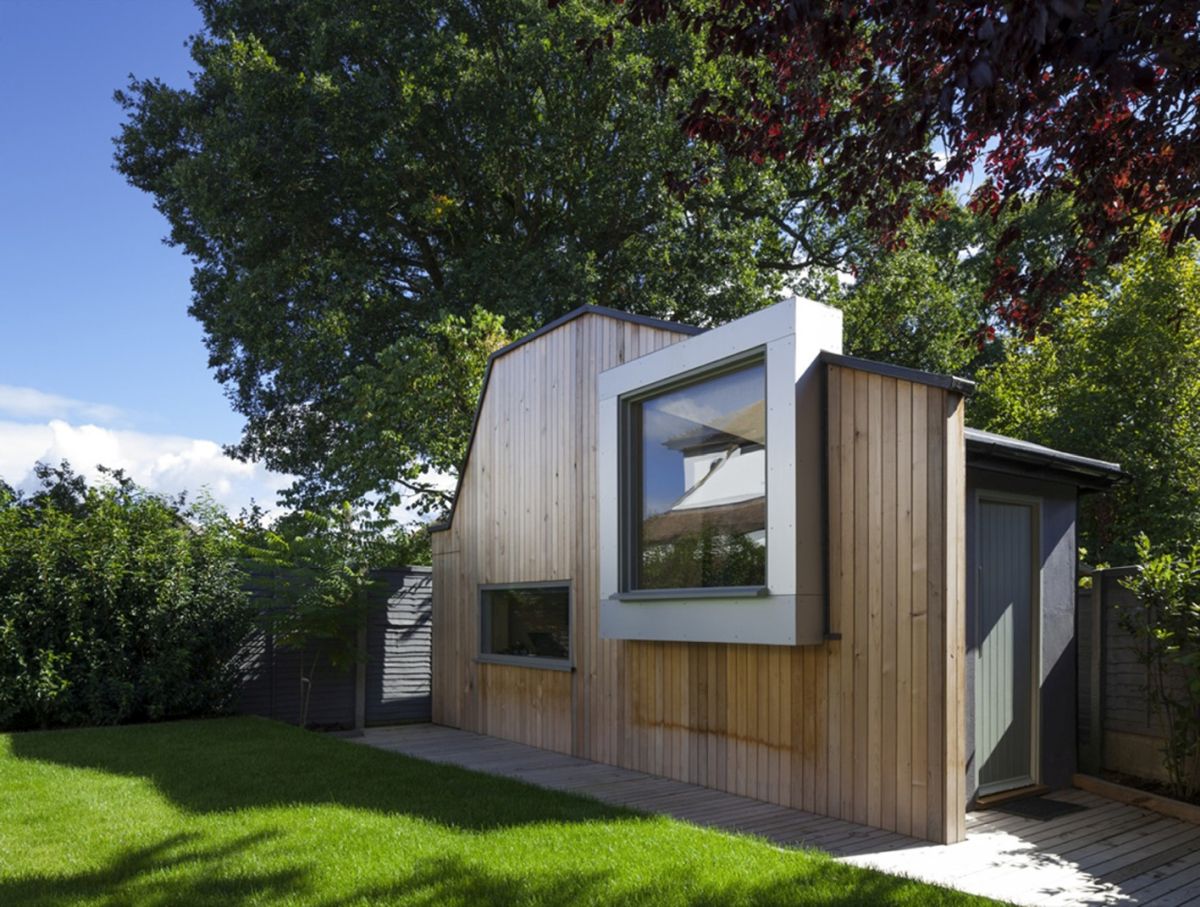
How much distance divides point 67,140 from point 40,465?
1714 centimetres

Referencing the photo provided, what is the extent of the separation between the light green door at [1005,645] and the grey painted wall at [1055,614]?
95 mm

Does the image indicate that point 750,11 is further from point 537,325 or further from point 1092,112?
point 537,325

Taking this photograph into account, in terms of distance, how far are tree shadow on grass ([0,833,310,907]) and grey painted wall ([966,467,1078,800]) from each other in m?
4.70

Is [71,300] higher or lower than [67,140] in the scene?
lower

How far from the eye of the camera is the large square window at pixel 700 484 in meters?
6.52

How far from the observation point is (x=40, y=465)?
1073 inches

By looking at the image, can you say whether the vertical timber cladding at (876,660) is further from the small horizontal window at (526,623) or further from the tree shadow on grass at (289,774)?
the small horizontal window at (526,623)

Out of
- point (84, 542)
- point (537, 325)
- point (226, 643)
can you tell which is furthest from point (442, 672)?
point (537, 325)

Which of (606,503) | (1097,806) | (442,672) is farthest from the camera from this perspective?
(442,672)

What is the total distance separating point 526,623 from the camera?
952 cm

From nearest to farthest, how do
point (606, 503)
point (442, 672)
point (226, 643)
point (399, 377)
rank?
point (606, 503), point (226, 643), point (442, 672), point (399, 377)

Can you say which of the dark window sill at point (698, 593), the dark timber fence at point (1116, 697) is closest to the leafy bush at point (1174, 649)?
the dark timber fence at point (1116, 697)

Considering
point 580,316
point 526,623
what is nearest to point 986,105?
point 580,316

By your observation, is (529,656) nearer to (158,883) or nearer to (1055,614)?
(1055,614)
